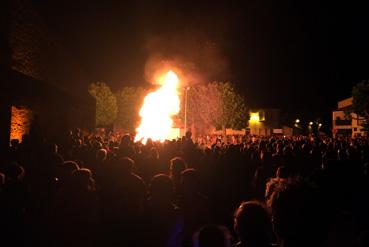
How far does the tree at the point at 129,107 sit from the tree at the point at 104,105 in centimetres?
366

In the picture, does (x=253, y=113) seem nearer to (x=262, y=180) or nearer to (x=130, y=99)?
(x=130, y=99)

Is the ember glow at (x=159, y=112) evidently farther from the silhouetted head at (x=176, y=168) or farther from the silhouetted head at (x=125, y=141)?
the silhouetted head at (x=176, y=168)

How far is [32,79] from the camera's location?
23.0 m

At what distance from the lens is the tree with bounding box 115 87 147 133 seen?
179ft

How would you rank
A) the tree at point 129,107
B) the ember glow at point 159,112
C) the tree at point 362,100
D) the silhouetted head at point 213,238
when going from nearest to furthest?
the silhouetted head at point 213,238
the ember glow at point 159,112
the tree at point 362,100
the tree at point 129,107

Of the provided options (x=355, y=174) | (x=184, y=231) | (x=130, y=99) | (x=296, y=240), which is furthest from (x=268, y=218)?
(x=130, y=99)

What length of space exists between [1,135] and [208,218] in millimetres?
13097

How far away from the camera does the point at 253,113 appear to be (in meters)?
83.4

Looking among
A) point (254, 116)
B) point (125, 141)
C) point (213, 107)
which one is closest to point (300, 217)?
point (125, 141)

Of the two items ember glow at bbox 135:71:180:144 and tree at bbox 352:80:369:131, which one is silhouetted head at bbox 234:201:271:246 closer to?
ember glow at bbox 135:71:180:144

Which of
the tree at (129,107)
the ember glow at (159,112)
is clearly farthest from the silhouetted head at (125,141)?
the tree at (129,107)

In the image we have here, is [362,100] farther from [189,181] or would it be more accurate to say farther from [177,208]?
[177,208]

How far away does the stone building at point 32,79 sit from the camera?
16781mm

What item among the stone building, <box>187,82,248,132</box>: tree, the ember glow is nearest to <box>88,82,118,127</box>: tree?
<box>187,82,248,132</box>: tree
